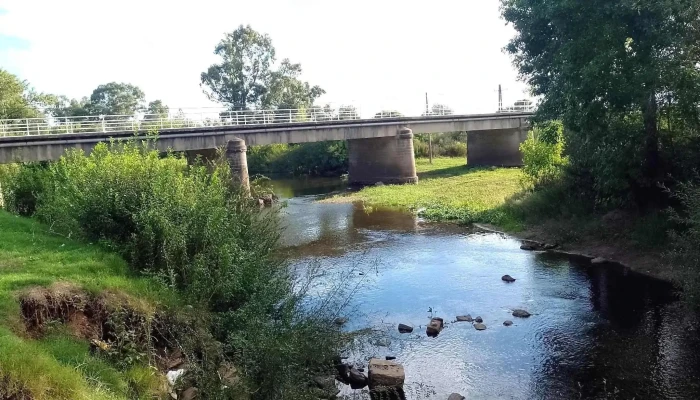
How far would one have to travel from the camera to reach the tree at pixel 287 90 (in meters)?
70.7

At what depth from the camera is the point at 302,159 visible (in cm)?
6303

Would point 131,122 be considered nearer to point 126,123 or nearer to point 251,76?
point 126,123

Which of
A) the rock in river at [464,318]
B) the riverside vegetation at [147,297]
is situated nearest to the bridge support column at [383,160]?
the rock in river at [464,318]

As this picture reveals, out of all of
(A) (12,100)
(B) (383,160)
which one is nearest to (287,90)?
(B) (383,160)

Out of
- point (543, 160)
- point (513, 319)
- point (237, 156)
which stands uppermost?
point (237, 156)

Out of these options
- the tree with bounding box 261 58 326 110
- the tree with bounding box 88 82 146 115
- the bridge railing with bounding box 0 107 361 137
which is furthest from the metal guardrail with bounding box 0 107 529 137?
the tree with bounding box 88 82 146 115

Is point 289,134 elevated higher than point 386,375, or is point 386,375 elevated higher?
point 289,134

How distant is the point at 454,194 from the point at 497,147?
20.6 metres

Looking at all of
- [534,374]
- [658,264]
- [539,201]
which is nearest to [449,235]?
[539,201]

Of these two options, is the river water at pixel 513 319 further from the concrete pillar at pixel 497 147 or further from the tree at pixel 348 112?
the concrete pillar at pixel 497 147

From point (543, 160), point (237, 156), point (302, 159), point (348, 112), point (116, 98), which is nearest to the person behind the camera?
point (543, 160)

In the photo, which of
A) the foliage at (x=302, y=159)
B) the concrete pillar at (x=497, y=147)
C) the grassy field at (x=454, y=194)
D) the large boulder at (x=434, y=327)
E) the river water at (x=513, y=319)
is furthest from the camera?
the foliage at (x=302, y=159)

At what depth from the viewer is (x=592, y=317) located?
14391 mm

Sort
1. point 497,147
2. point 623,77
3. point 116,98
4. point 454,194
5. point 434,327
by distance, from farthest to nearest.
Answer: point 116,98
point 497,147
point 454,194
point 623,77
point 434,327
